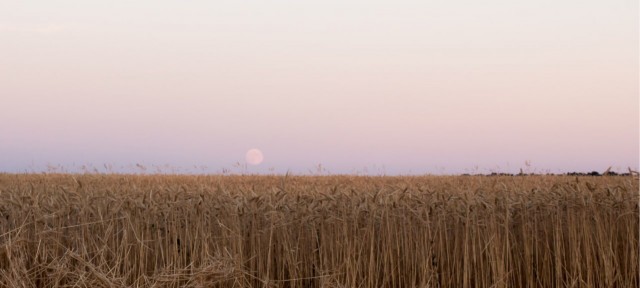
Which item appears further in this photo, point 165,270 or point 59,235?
point 59,235

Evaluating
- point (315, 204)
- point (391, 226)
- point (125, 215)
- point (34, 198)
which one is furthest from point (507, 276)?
point (34, 198)

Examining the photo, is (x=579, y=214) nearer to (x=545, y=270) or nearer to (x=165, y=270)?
(x=545, y=270)

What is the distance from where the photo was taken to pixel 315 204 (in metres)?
5.34

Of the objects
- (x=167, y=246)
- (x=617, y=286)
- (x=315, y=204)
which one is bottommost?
(x=617, y=286)

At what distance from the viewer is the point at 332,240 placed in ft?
16.3

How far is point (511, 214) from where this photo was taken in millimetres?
5328

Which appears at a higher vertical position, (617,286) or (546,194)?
(546,194)

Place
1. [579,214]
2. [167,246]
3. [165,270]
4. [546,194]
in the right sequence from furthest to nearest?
[546,194], [579,214], [167,246], [165,270]

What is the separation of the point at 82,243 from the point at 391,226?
2.48m

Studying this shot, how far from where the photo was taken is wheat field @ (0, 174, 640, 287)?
4793 mm

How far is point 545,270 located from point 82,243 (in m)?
3.76

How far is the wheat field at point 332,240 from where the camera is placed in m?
4.79

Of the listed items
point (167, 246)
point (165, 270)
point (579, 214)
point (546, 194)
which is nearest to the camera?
point (165, 270)

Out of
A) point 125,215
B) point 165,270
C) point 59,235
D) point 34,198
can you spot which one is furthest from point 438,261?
point 34,198
